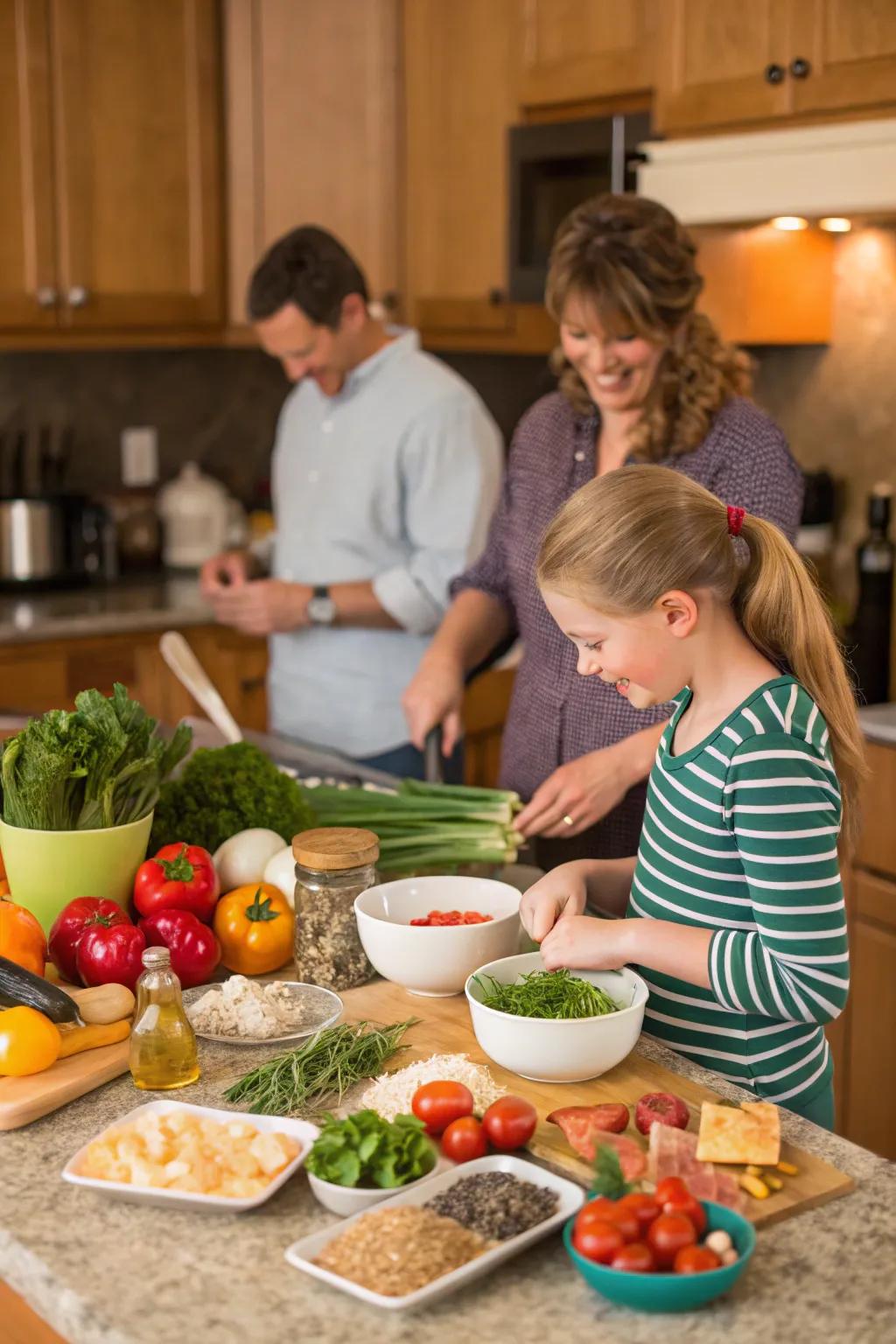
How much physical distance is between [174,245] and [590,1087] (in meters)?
3.20

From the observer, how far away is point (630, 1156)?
1201 millimetres

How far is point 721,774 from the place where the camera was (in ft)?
4.81

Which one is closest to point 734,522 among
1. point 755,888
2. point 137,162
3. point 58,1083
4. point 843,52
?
point 755,888

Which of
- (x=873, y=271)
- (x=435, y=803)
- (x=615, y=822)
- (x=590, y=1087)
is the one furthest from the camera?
(x=873, y=271)

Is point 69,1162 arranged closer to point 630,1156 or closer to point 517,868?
point 630,1156

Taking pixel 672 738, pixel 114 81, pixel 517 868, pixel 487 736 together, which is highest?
pixel 114 81

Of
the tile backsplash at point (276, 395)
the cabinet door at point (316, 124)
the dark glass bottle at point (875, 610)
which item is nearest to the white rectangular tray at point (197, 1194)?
the dark glass bottle at point (875, 610)

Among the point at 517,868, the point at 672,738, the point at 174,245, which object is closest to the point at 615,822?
the point at 517,868

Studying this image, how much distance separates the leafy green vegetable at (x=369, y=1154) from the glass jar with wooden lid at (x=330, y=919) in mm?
393

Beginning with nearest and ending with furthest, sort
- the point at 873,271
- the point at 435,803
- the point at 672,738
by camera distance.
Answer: the point at 672,738 → the point at 435,803 → the point at 873,271

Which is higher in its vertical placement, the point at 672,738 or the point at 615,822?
Result: the point at 672,738

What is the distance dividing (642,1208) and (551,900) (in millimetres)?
469

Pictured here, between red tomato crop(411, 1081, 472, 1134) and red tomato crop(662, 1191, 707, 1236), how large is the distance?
Answer: 9.2 inches

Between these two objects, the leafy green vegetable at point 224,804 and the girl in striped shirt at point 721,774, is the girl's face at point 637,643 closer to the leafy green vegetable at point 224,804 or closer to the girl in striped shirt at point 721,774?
the girl in striped shirt at point 721,774
